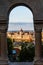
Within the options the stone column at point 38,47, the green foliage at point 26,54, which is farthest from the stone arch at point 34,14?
the green foliage at point 26,54

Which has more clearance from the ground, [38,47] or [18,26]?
[18,26]

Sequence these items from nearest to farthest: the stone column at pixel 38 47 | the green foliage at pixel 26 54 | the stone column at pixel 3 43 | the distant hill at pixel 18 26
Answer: the stone column at pixel 38 47, the stone column at pixel 3 43, the green foliage at pixel 26 54, the distant hill at pixel 18 26

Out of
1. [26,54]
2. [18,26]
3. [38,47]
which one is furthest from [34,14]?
[18,26]

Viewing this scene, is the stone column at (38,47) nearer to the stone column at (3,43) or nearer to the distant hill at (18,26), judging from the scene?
the stone column at (3,43)

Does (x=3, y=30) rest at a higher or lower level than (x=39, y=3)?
lower

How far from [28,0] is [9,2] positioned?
Answer: 83cm

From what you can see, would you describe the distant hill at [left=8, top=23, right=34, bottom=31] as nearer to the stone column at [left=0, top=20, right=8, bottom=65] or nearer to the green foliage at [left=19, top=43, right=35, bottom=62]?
the green foliage at [left=19, top=43, right=35, bottom=62]

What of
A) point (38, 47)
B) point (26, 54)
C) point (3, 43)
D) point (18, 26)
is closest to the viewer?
point (38, 47)

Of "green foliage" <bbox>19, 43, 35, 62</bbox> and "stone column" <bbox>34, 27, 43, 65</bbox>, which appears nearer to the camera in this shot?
"stone column" <bbox>34, 27, 43, 65</bbox>

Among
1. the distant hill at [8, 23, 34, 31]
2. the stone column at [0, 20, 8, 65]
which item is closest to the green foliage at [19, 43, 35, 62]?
the stone column at [0, 20, 8, 65]

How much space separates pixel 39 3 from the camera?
43.5 feet

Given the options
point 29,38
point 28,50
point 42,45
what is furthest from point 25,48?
point 29,38

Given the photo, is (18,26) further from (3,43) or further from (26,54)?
(3,43)

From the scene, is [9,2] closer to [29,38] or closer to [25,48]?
[25,48]
